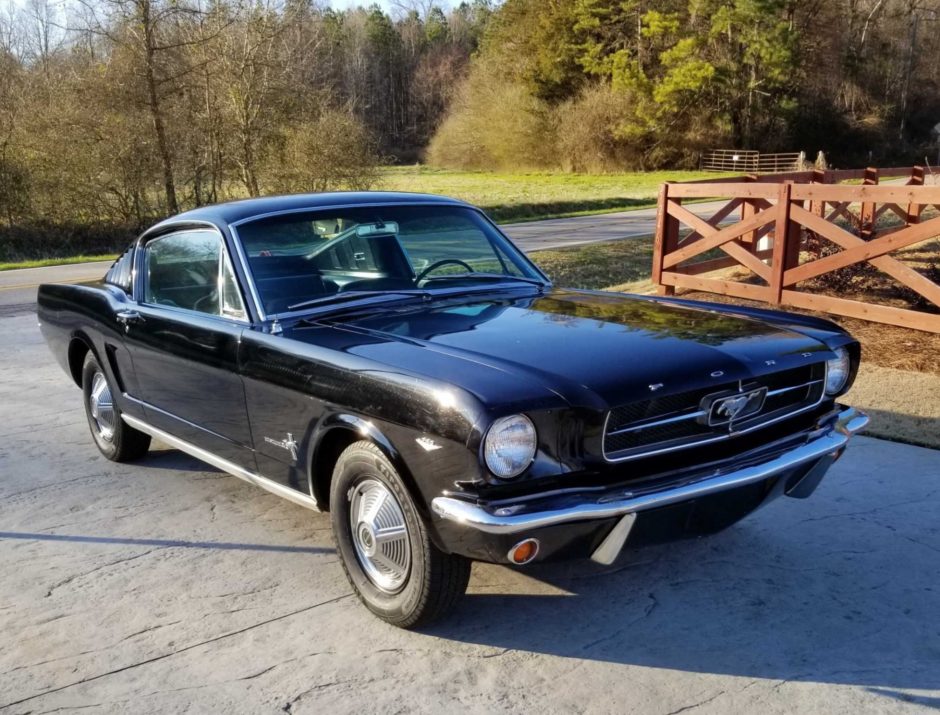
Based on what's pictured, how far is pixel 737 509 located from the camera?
11.6ft

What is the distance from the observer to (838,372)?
13.6 ft

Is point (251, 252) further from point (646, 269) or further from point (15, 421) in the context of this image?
point (646, 269)

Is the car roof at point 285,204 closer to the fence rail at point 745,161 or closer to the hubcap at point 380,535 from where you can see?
the hubcap at point 380,535

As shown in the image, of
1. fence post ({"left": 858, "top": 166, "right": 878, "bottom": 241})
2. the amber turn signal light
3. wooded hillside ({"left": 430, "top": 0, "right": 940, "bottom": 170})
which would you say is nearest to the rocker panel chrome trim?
the amber turn signal light

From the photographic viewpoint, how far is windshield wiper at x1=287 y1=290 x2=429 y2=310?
4.30m

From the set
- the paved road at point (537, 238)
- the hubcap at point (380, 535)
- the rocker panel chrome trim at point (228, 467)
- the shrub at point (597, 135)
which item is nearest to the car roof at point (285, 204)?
the rocker panel chrome trim at point (228, 467)

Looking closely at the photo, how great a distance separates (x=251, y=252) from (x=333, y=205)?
56 centimetres

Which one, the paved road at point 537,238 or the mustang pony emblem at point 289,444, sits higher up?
the mustang pony emblem at point 289,444

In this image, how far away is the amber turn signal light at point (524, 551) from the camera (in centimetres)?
309

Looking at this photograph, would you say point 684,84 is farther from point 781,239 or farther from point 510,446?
point 510,446

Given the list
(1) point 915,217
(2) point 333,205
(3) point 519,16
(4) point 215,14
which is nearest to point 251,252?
(2) point 333,205

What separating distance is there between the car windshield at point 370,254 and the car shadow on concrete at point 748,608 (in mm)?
1477

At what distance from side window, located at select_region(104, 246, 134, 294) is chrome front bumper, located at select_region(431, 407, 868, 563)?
10.0ft

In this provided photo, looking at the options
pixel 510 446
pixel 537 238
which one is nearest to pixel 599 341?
pixel 510 446
